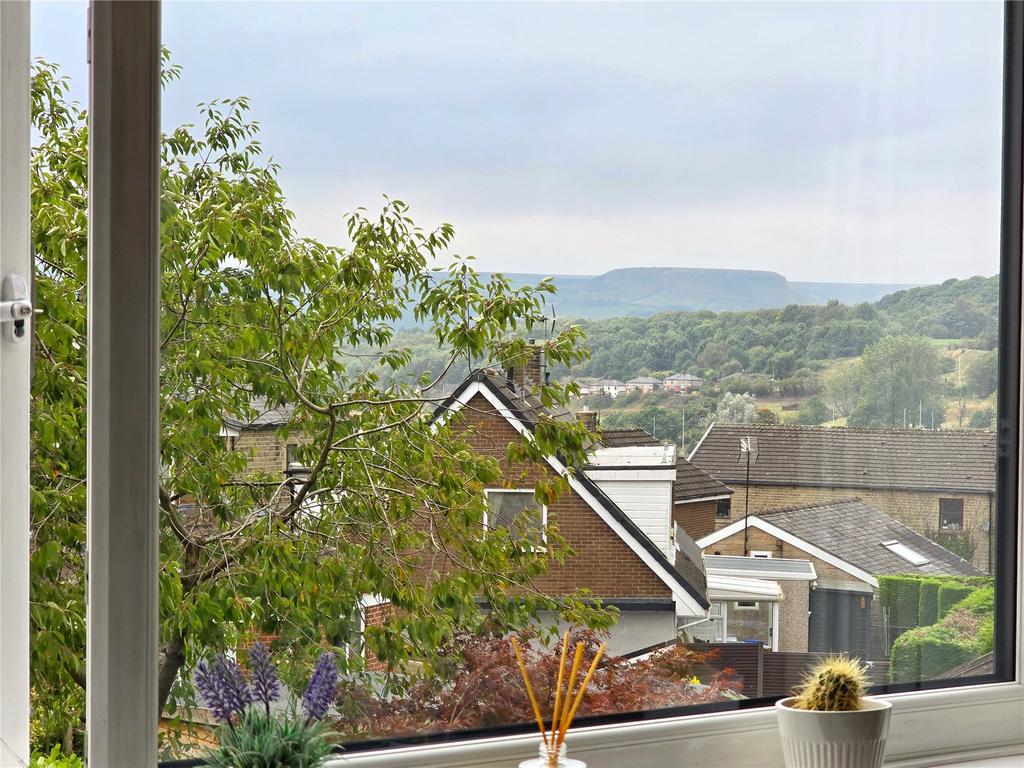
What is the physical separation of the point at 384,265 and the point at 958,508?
42.4 inches

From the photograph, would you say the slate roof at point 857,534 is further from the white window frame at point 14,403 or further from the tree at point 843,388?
the white window frame at point 14,403

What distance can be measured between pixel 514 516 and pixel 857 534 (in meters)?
0.60

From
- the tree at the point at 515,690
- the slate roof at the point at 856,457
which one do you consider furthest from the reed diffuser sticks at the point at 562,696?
the slate roof at the point at 856,457

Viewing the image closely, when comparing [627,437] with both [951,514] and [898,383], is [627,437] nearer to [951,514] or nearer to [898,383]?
[898,383]

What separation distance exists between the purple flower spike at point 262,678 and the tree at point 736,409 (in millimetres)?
777

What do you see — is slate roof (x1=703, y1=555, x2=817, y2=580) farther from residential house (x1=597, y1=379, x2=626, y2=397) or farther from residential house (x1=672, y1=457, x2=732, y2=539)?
residential house (x1=597, y1=379, x2=626, y2=397)

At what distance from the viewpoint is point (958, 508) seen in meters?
1.73

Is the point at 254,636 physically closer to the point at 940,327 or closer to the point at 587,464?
the point at 587,464

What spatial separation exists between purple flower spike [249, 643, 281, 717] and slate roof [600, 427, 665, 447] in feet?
1.93

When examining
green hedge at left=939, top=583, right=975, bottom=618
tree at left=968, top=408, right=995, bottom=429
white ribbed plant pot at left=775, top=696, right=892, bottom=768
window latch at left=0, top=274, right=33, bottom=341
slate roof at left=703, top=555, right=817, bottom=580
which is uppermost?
window latch at left=0, top=274, right=33, bottom=341

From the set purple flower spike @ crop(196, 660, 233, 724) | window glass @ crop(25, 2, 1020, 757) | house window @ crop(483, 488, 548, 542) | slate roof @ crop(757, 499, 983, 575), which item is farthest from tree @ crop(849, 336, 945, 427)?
purple flower spike @ crop(196, 660, 233, 724)

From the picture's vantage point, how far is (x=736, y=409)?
1622mm

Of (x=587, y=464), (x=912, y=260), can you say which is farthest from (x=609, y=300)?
(x=912, y=260)

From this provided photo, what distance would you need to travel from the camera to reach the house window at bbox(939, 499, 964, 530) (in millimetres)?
1724
